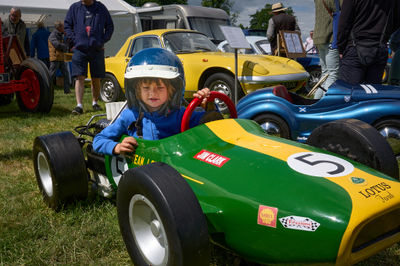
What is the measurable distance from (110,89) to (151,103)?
→ 263 inches

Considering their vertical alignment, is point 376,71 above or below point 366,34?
below

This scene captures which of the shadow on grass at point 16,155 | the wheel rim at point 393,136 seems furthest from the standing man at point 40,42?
the wheel rim at point 393,136

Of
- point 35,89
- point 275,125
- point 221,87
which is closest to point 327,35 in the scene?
point 275,125

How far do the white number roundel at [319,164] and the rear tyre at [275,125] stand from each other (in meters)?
2.55

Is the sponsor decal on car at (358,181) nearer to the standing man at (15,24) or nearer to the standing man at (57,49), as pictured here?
the standing man at (15,24)

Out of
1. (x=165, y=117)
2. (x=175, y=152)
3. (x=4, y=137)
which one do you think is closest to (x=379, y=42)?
(x=165, y=117)

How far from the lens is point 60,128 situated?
6.01 m

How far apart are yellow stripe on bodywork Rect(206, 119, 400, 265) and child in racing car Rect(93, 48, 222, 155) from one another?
0.33 meters

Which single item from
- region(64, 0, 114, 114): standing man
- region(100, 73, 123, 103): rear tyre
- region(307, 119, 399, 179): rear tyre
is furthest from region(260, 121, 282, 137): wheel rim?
region(100, 73, 123, 103): rear tyre

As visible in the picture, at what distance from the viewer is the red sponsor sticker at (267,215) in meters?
1.76

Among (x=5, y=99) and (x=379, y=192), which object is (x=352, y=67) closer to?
(x=379, y=192)

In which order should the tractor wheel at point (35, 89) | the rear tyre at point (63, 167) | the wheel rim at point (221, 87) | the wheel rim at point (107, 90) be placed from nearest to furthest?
the rear tyre at point (63, 167), the tractor wheel at point (35, 89), the wheel rim at point (221, 87), the wheel rim at point (107, 90)

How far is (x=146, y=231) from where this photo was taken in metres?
2.21

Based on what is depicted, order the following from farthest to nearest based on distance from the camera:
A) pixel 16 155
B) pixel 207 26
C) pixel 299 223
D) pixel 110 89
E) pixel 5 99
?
1. pixel 207 26
2. pixel 110 89
3. pixel 5 99
4. pixel 16 155
5. pixel 299 223
